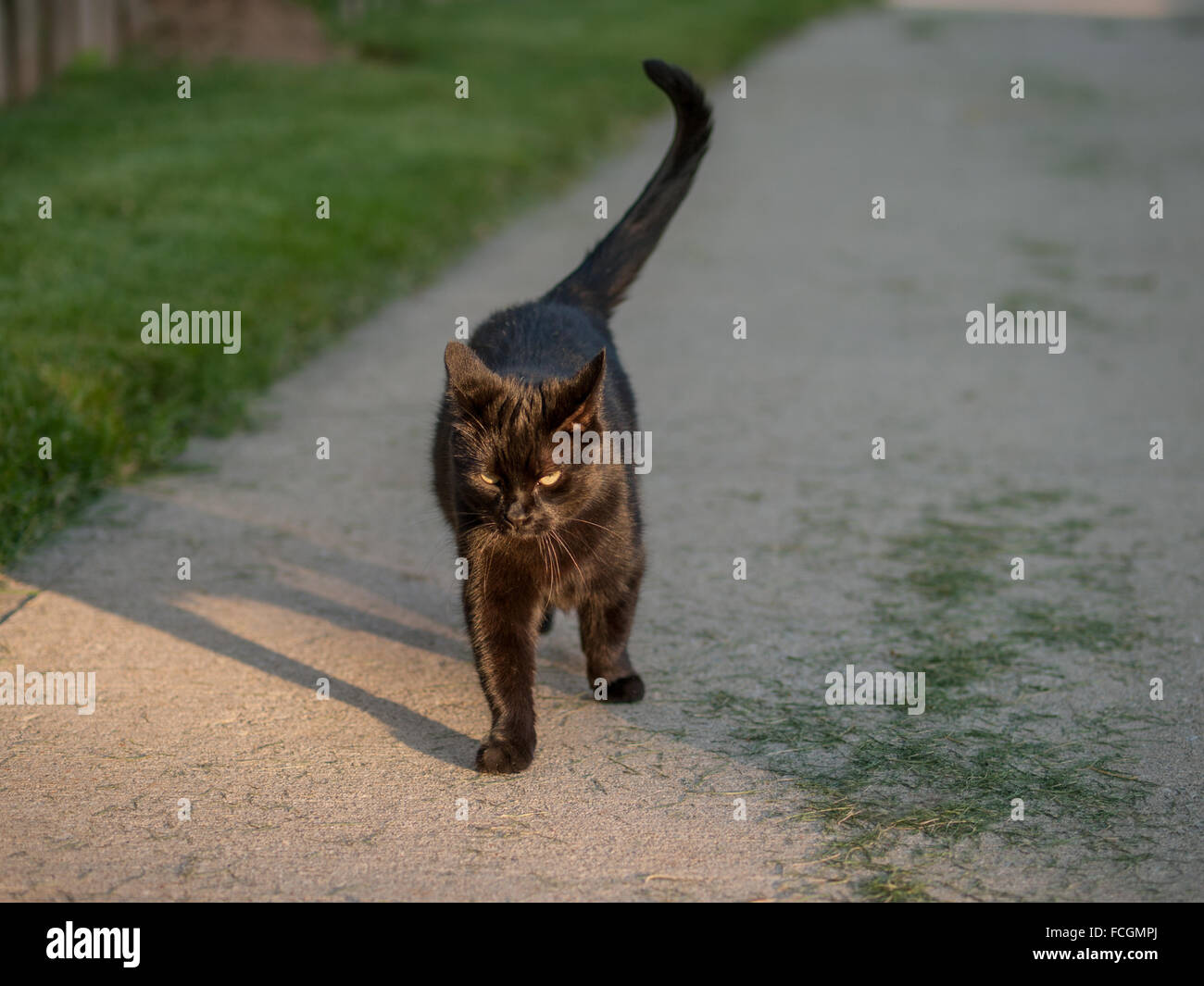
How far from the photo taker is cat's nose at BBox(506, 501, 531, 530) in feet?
11.9

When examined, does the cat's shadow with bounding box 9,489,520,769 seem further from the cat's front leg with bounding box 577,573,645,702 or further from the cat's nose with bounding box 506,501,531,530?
the cat's nose with bounding box 506,501,531,530

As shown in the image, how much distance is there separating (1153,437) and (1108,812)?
3.46 m

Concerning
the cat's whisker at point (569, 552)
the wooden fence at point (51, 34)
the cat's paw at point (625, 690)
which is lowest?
the cat's paw at point (625, 690)

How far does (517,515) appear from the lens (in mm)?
3619

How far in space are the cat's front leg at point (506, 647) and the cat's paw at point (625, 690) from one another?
34 cm

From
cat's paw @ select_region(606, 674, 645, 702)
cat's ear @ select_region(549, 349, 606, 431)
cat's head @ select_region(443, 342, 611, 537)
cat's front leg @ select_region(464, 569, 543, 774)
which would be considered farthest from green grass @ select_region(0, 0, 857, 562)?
cat's ear @ select_region(549, 349, 606, 431)

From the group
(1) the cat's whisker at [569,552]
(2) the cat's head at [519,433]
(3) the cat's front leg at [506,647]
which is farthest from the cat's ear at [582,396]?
(3) the cat's front leg at [506,647]

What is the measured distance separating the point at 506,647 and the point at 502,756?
31cm

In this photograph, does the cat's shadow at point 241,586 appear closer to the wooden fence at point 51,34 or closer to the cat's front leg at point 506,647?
the cat's front leg at point 506,647

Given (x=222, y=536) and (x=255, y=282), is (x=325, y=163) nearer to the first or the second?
(x=255, y=282)

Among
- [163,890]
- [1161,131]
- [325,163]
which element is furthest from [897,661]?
[1161,131]

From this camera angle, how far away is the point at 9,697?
404 cm

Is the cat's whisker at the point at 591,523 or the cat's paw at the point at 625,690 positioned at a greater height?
the cat's whisker at the point at 591,523

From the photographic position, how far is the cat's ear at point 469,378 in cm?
364
